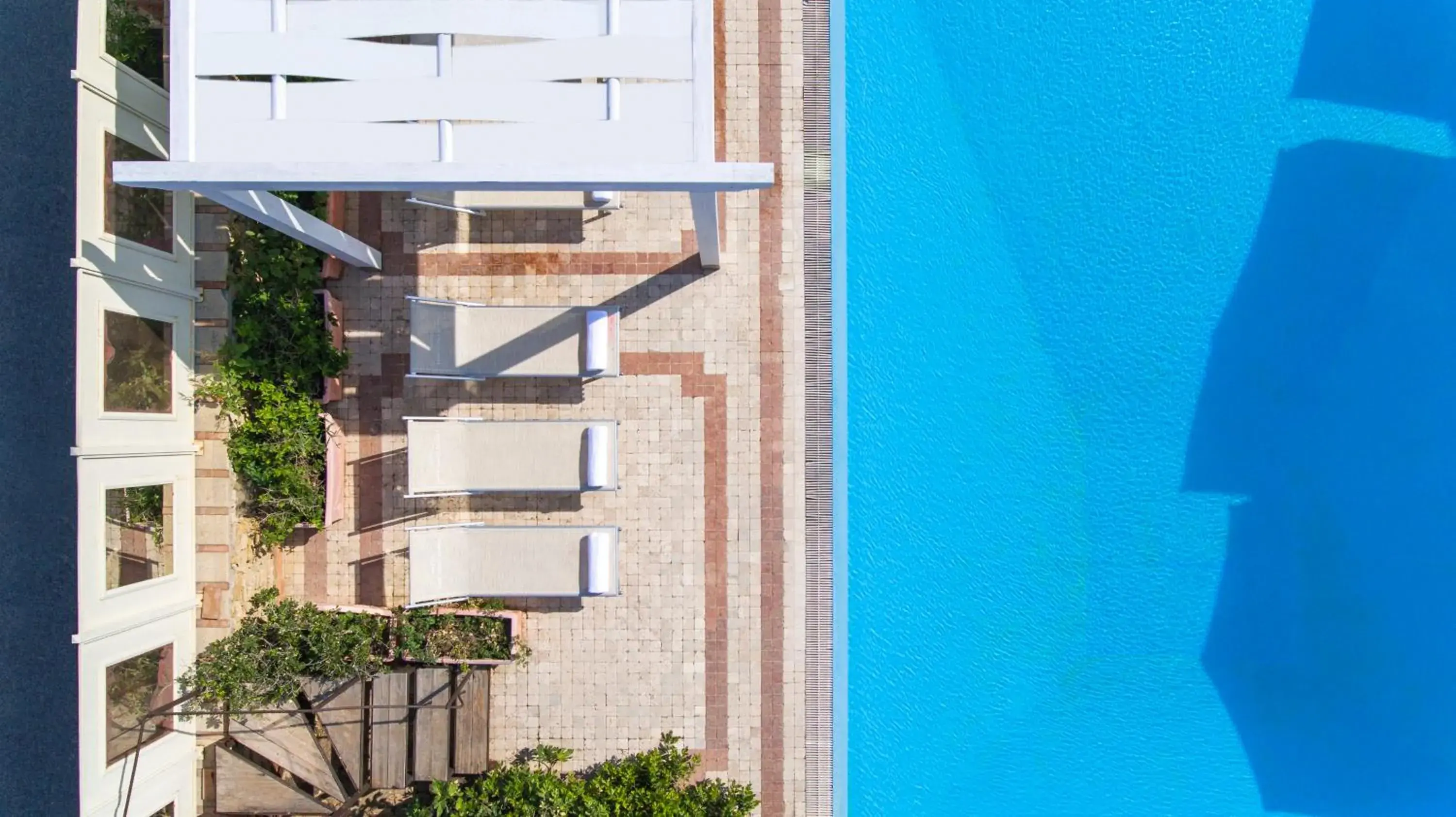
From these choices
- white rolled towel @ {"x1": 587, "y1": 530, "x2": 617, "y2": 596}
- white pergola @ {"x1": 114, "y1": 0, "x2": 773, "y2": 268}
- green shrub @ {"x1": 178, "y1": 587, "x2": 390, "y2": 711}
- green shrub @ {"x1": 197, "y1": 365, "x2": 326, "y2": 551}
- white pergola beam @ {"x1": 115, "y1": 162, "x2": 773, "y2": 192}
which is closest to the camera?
white pergola beam @ {"x1": 115, "y1": 162, "x2": 773, "y2": 192}

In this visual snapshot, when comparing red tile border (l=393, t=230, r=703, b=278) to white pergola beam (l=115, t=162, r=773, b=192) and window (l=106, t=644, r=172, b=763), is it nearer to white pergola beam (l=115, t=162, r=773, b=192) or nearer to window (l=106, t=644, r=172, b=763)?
white pergola beam (l=115, t=162, r=773, b=192)

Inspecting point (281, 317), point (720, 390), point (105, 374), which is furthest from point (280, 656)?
point (720, 390)

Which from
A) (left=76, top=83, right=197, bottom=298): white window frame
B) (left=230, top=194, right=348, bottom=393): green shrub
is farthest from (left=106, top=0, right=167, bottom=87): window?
(left=230, top=194, right=348, bottom=393): green shrub

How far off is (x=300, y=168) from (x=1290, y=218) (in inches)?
368

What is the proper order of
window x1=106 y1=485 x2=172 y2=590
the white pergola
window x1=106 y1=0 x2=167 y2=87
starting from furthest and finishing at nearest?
1. window x1=106 y1=485 x2=172 y2=590
2. window x1=106 y1=0 x2=167 y2=87
3. the white pergola

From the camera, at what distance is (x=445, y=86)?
5246mm

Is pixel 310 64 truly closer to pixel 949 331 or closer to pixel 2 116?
pixel 2 116

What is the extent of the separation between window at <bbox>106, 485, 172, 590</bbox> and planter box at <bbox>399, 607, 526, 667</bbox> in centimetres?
238

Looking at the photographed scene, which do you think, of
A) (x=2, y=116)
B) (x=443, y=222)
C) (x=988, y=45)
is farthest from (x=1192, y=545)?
(x=2, y=116)

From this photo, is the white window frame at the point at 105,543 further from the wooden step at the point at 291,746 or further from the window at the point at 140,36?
the window at the point at 140,36

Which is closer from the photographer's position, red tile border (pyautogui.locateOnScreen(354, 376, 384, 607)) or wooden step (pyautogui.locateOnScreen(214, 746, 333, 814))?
wooden step (pyautogui.locateOnScreen(214, 746, 333, 814))

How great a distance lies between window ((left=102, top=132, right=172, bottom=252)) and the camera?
20.7 ft

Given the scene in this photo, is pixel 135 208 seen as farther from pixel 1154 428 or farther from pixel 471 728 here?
pixel 1154 428

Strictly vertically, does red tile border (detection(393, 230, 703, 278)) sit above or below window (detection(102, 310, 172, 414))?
above
